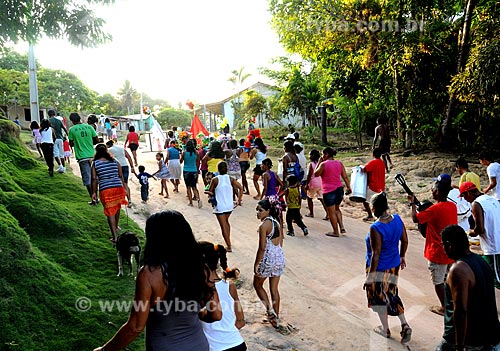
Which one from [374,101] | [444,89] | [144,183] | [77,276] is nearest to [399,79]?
[444,89]

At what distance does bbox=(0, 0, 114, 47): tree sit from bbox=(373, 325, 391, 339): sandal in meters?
7.93

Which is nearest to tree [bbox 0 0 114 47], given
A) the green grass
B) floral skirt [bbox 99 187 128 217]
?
the green grass

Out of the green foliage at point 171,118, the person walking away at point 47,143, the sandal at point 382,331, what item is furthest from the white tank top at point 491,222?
the green foliage at point 171,118

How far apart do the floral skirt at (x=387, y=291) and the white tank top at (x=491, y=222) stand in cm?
116

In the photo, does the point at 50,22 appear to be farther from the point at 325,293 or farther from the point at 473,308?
the point at 473,308

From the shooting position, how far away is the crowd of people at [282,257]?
7.88 ft

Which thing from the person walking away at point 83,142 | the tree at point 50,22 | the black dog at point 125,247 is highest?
the tree at point 50,22

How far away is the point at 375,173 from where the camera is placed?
28.2ft

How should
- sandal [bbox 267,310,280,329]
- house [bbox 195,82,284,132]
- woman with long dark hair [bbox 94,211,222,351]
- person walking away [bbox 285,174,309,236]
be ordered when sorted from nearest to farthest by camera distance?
woman with long dark hair [bbox 94,211,222,351] → sandal [bbox 267,310,280,329] → person walking away [bbox 285,174,309,236] → house [bbox 195,82,284,132]

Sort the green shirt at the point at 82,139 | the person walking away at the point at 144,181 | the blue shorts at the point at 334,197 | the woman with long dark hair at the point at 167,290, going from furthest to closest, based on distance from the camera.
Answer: the person walking away at the point at 144,181
the green shirt at the point at 82,139
the blue shorts at the point at 334,197
the woman with long dark hair at the point at 167,290

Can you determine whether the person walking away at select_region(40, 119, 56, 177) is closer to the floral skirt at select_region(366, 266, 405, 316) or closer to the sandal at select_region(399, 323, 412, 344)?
the floral skirt at select_region(366, 266, 405, 316)

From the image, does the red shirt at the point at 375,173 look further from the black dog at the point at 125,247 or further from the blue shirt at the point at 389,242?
the black dog at the point at 125,247

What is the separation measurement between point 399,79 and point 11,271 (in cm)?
1482

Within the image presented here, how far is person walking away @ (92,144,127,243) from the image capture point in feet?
21.5
